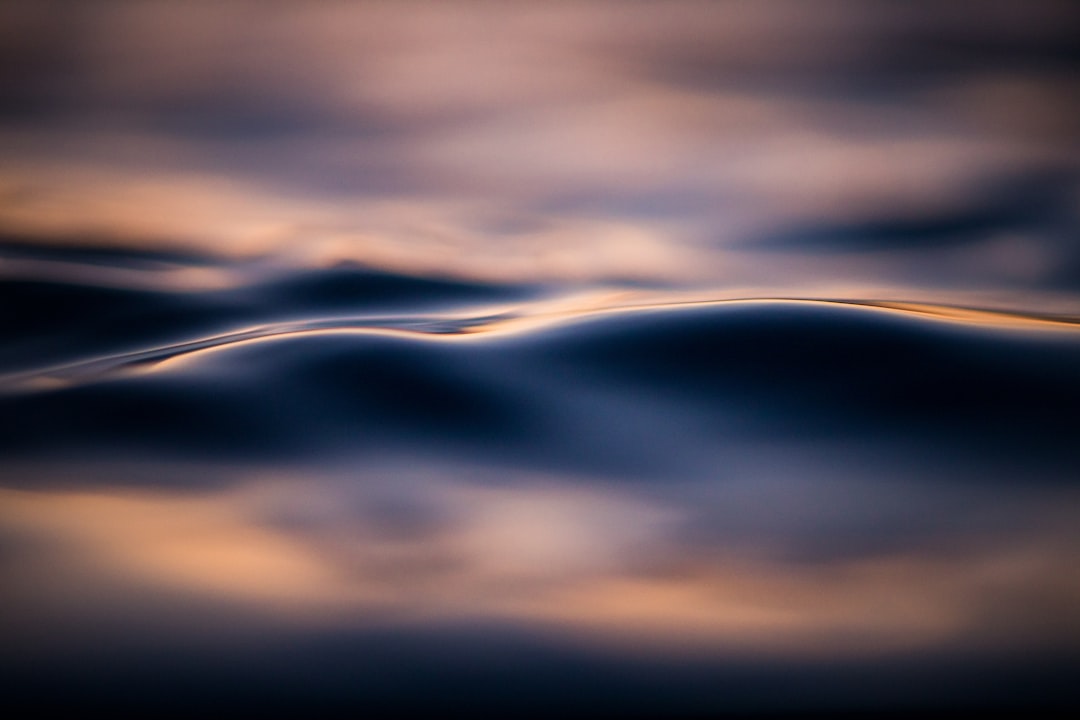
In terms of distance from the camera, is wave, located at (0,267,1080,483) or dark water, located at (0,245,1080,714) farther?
wave, located at (0,267,1080,483)

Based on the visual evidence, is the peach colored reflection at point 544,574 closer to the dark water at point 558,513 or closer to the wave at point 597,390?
the dark water at point 558,513

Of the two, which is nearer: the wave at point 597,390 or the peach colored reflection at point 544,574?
the peach colored reflection at point 544,574

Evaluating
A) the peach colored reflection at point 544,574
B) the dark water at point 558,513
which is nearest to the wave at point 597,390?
the dark water at point 558,513

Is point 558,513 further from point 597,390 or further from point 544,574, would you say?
point 597,390

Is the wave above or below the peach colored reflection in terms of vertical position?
above

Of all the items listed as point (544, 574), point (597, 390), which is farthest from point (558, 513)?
point (597, 390)

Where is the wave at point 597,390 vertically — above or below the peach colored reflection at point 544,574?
above

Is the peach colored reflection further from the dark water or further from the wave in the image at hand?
the wave

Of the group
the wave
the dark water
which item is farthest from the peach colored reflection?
the wave

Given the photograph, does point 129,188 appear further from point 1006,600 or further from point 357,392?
point 1006,600
